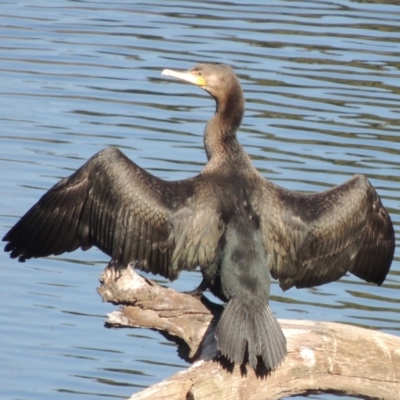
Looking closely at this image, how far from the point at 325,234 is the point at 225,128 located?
2.72 feet

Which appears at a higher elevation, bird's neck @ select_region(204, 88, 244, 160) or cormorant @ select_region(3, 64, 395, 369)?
bird's neck @ select_region(204, 88, 244, 160)

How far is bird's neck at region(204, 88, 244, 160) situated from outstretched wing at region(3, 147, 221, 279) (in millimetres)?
349

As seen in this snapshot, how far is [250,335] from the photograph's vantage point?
726 centimetres

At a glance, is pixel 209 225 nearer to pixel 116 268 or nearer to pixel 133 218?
pixel 133 218

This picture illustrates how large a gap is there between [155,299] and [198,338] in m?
0.36

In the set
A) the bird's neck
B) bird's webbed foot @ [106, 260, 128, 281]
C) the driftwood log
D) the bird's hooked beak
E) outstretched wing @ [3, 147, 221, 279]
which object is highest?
the bird's hooked beak

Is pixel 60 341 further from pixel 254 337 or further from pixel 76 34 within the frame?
pixel 76 34

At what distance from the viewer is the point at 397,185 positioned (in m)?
11.9

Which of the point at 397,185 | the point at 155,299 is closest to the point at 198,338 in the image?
the point at 155,299

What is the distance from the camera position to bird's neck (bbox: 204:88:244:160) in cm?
807

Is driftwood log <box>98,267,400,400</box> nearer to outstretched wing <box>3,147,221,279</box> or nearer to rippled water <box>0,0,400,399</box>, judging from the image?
outstretched wing <box>3,147,221,279</box>

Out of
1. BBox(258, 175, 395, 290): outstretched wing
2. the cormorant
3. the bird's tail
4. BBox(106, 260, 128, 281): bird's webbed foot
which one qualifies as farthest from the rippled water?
the bird's tail

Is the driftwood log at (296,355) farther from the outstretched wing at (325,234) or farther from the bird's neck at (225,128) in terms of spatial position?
the bird's neck at (225,128)

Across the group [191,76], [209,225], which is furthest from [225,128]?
[209,225]
